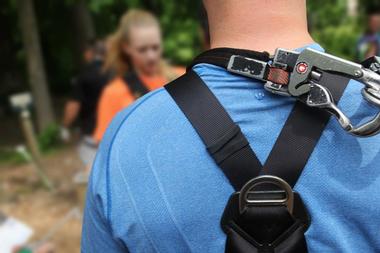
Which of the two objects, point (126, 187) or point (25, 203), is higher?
point (126, 187)

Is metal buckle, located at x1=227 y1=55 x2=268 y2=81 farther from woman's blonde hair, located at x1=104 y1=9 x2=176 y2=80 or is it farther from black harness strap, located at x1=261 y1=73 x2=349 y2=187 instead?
woman's blonde hair, located at x1=104 y1=9 x2=176 y2=80

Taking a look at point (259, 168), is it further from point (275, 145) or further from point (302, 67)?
point (302, 67)

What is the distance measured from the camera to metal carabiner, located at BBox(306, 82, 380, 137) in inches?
34.1

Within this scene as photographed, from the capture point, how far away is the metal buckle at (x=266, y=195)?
904mm

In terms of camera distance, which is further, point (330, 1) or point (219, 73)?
point (330, 1)

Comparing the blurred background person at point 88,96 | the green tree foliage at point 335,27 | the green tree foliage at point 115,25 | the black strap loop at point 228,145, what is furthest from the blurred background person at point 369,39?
the green tree foliage at point 335,27

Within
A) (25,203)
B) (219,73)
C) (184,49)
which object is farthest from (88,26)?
(219,73)

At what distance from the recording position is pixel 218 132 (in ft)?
3.05

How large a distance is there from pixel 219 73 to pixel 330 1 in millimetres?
17918

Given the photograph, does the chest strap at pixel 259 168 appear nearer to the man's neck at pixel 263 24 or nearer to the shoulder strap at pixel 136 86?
the man's neck at pixel 263 24

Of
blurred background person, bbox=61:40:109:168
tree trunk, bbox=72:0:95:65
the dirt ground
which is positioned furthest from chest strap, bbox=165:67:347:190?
A: tree trunk, bbox=72:0:95:65

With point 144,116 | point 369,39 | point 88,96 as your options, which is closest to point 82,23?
point 88,96

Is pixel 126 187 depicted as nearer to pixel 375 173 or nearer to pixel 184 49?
pixel 375 173

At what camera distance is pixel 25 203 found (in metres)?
6.12
